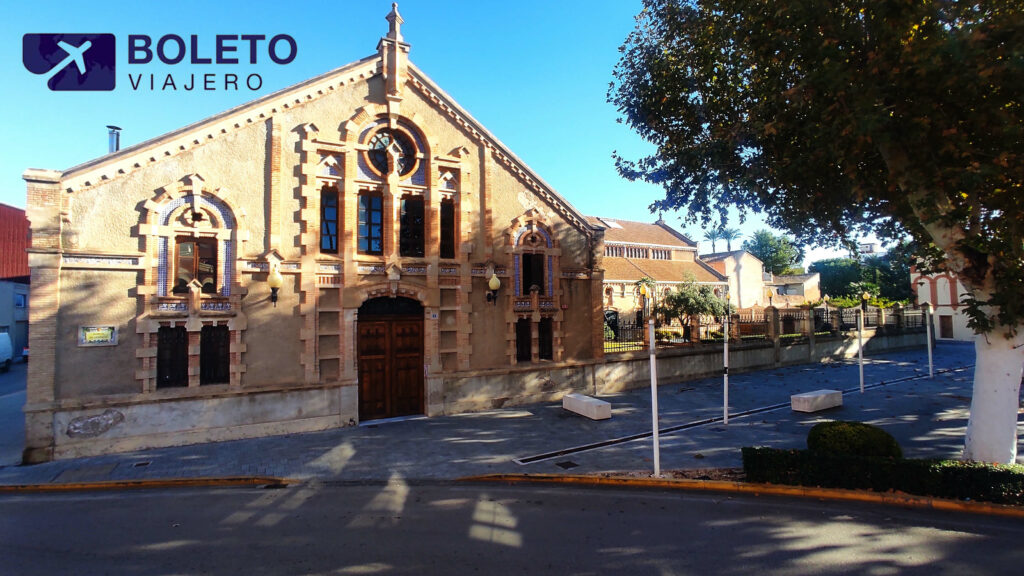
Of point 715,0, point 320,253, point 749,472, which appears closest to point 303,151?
point 320,253

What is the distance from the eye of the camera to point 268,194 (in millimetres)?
12461

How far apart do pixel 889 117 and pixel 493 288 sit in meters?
10.3

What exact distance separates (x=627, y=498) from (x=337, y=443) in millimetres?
7231

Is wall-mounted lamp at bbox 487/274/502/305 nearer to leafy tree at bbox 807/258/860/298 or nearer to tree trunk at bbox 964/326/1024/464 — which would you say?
tree trunk at bbox 964/326/1024/464

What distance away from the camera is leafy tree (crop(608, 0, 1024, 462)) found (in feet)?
23.7

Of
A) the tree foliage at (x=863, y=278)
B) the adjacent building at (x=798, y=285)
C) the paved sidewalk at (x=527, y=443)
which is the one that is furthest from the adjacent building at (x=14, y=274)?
the adjacent building at (x=798, y=285)

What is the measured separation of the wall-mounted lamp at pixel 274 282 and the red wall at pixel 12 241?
26.1 m

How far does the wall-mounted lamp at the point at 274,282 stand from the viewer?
39.3 ft

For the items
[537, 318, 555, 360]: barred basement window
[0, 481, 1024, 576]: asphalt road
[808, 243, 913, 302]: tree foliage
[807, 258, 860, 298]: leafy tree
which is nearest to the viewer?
[0, 481, 1024, 576]: asphalt road

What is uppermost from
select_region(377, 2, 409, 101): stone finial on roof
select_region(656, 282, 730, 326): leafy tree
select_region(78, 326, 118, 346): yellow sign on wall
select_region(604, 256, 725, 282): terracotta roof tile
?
select_region(377, 2, 409, 101): stone finial on roof

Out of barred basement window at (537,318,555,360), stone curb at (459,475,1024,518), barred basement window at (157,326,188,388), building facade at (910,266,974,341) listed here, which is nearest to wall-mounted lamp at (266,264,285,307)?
barred basement window at (157,326,188,388)

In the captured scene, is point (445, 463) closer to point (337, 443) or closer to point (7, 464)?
point (337, 443)

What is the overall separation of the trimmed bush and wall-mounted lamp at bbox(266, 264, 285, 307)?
41.1ft

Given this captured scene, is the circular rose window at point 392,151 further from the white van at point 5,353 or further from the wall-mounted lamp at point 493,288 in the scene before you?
the white van at point 5,353
